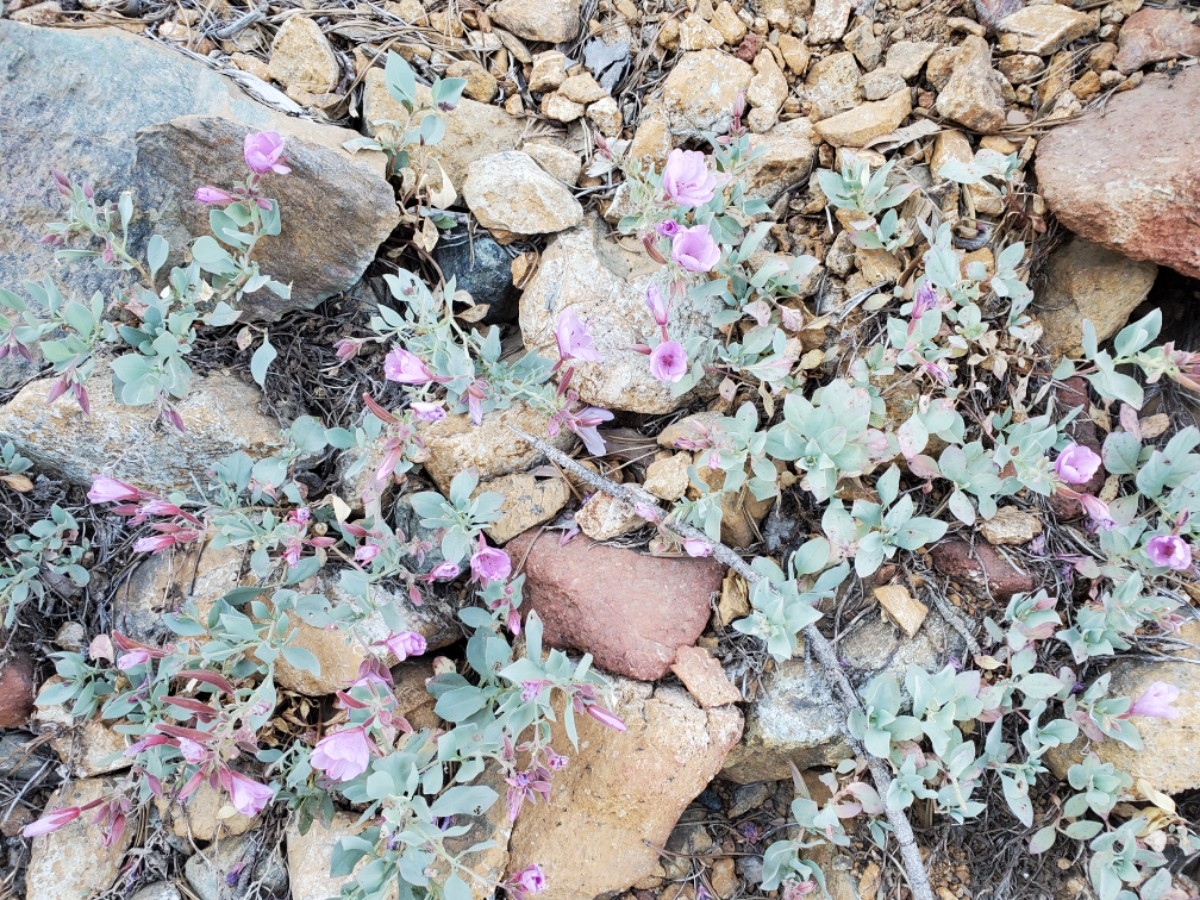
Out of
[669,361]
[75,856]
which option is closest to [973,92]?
[669,361]

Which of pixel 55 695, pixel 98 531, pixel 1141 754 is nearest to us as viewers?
pixel 1141 754

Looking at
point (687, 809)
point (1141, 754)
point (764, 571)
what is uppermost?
point (764, 571)

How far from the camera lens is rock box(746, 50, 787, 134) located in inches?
105

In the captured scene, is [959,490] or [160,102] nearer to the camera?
[959,490]

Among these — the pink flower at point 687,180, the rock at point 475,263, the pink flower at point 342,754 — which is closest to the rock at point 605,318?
the rock at point 475,263

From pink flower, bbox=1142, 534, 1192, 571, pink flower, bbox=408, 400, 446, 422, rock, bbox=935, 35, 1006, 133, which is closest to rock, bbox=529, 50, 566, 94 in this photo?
rock, bbox=935, 35, 1006, 133

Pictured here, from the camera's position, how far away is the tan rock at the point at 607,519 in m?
2.44

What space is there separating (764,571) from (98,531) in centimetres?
212

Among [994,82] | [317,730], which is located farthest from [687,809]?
[994,82]

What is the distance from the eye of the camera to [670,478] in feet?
7.91

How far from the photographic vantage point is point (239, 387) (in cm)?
255

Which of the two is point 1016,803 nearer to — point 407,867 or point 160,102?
point 407,867

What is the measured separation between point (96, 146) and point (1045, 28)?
9.68ft

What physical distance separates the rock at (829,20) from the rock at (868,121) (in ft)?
0.99
